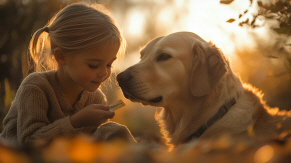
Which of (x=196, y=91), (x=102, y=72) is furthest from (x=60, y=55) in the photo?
(x=196, y=91)

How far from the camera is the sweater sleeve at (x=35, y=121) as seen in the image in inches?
85.0

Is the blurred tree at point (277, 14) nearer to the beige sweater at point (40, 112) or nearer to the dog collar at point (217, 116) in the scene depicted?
the dog collar at point (217, 116)

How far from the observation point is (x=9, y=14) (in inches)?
207

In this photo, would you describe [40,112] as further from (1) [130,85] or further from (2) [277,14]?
(2) [277,14]

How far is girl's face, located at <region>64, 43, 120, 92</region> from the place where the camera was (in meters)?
2.40

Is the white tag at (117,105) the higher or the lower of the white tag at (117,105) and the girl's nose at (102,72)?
the lower

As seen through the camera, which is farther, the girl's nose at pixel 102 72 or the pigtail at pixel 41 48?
the pigtail at pixel 41 48

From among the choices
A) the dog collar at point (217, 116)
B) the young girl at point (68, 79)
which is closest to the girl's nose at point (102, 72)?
the young girl at point (68, 79)

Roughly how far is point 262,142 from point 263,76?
156 inches

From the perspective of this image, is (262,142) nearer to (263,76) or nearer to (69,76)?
(69,76)

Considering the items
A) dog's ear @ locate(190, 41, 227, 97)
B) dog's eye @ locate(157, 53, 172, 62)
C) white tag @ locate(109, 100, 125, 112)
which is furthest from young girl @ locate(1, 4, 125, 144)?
dog's ear @ locate(190, 41, 227, 97)

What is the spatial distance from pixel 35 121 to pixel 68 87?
550 mm

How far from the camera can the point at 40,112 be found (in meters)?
2.26

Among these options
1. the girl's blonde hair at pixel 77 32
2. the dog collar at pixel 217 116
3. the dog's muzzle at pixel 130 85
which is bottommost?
the dog collar at pixel 217 116
